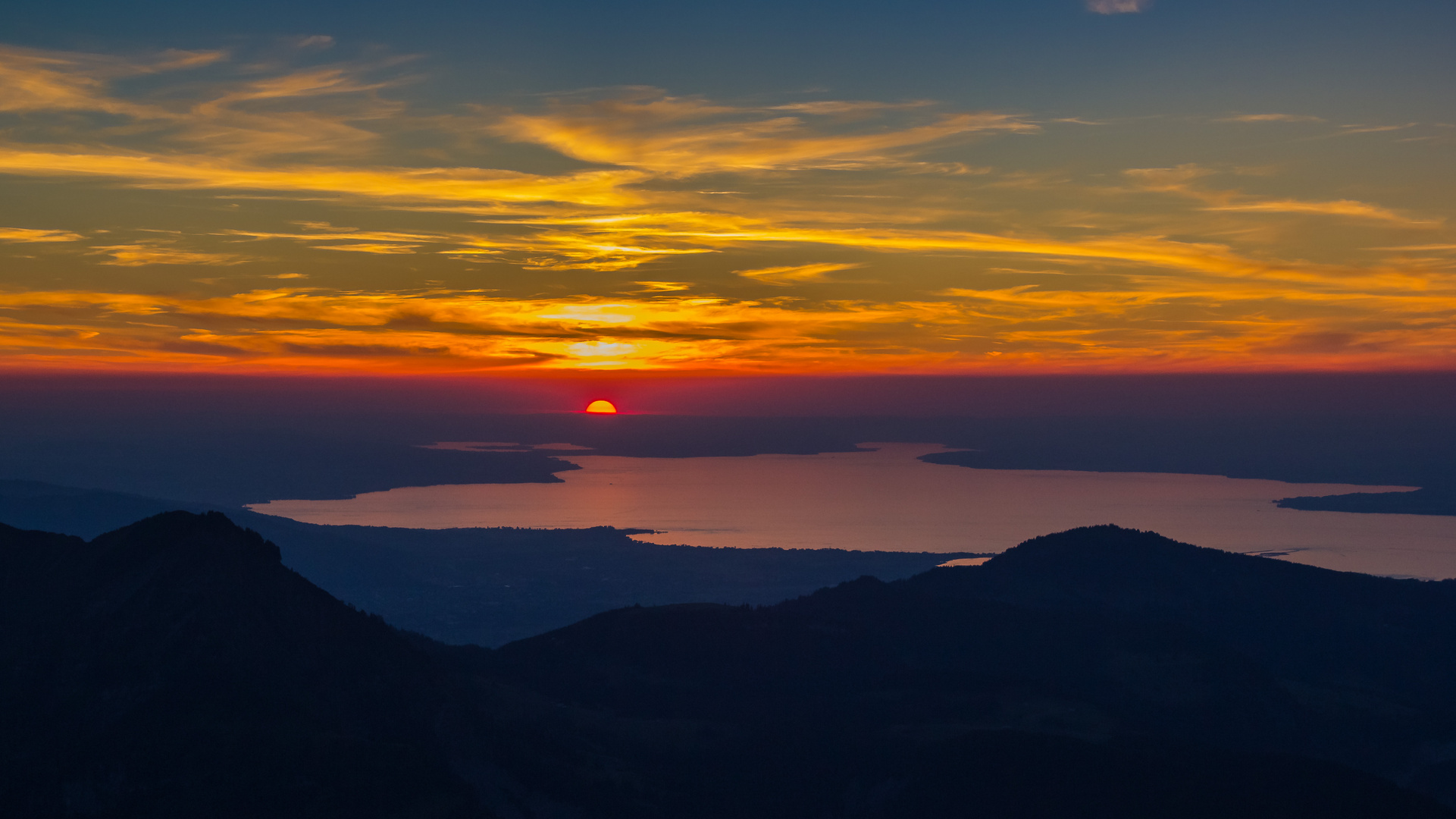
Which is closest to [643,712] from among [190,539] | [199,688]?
[199,688]

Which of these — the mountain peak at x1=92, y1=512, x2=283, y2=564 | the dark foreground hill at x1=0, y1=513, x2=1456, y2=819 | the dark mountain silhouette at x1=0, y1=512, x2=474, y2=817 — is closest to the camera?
the dark mountain silhouette at x1=0, y1=512, x2=474, y2=817

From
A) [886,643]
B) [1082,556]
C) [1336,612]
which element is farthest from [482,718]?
[1336,612]

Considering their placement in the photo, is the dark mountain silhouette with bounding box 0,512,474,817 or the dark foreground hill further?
the dark foreground hill

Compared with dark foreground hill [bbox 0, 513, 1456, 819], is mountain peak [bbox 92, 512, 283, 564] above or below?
above

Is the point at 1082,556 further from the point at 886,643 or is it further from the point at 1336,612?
the point at 886,643

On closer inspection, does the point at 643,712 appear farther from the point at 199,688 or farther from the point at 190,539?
the point at 190,539

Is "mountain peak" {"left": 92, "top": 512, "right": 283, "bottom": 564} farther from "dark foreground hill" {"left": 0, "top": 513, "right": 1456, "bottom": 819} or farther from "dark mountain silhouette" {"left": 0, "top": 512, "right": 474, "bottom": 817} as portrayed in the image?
"dark foreground hill" {"left": 0, "top": 513, "right": 1456, "bottom": 819}

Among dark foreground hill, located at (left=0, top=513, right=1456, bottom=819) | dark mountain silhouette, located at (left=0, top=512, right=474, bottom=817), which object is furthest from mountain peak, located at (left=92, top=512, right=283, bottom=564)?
dark foreground hill, located at (left=0, top=513, right=1456, bottom=819)

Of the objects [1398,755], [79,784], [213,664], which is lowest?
[1398,755]

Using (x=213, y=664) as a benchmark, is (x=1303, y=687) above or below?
below
